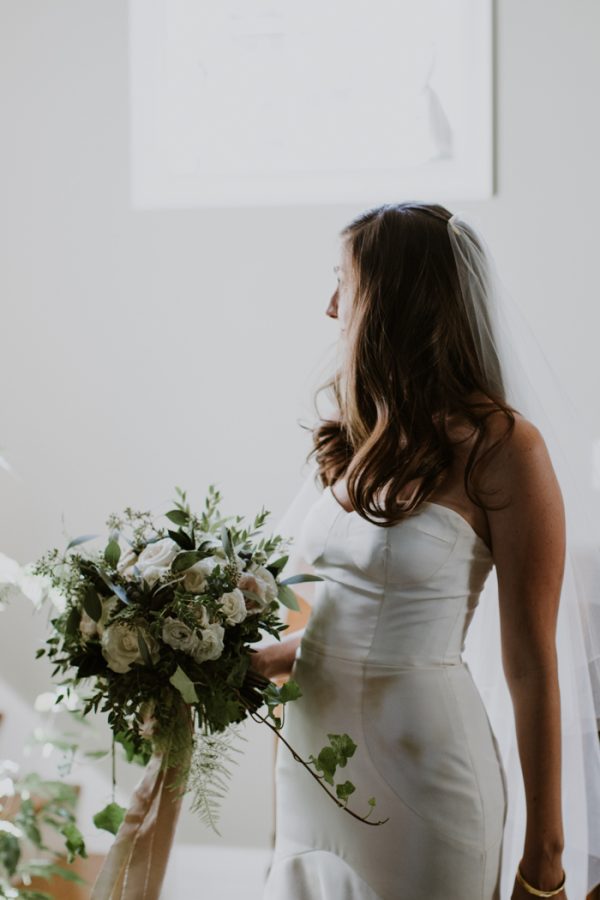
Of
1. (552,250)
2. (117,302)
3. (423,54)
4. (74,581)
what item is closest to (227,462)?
(117,302)

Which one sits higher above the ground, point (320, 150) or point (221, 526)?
point (320, 150)

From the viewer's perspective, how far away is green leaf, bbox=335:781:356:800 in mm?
1299

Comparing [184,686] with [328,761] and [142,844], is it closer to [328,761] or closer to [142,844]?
[328,761]

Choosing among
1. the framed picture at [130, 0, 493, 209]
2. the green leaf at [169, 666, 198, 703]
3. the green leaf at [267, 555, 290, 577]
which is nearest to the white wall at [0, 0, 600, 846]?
the framed picture at [130, 0, 493, 209]

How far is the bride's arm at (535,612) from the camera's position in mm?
1347

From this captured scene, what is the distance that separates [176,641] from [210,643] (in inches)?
1.9

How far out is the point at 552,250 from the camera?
9.05ft

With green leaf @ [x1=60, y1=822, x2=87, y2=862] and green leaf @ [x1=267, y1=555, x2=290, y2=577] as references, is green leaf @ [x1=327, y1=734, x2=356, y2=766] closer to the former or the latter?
green leaf @ [x1=267, y1=555, x2=290, y2=577]

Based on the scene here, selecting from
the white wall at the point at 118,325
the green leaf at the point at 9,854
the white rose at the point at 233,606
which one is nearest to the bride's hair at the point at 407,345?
the white rose at the point at 233,606

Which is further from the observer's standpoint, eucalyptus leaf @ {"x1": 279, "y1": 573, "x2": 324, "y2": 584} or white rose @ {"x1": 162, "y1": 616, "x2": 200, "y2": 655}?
eucalyptus leaf @ {"x1": 279, "y1": 573, "x2": 324, "y2": 584}

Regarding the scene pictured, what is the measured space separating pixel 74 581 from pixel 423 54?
84.7 inches

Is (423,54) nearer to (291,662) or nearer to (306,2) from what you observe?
(306,2)

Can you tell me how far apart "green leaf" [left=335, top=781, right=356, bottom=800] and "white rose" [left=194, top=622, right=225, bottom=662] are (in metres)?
0.25

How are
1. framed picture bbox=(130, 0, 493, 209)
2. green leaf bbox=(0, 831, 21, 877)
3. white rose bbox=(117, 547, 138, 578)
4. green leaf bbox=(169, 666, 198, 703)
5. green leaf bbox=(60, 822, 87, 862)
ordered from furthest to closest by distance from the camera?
framed picture bbox=(130, 0, 493, 209), green leaf bbox=(0, 831, 21, 877), green leaf bbox=(60, 822, 87, 862), white rose bbox=(117, 547, 138, 578), green leaf bbox=(169, 666, 198, 703)
